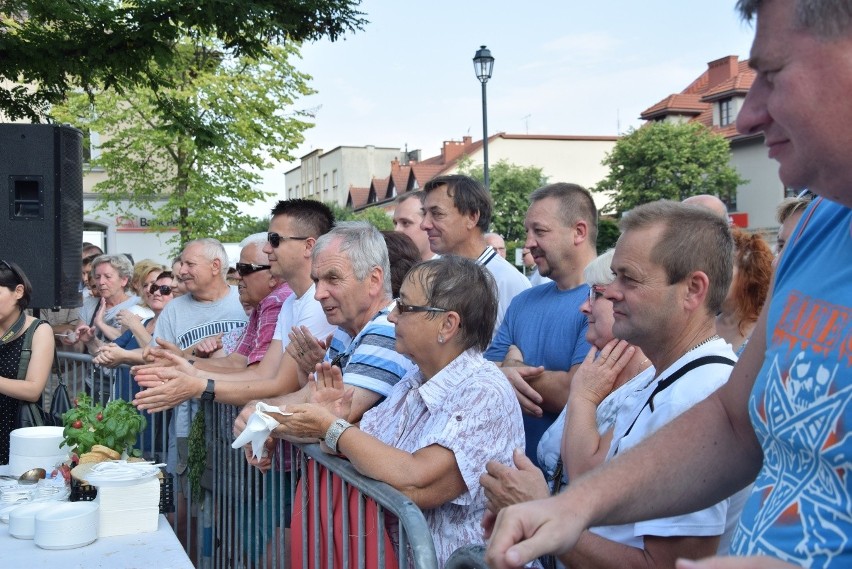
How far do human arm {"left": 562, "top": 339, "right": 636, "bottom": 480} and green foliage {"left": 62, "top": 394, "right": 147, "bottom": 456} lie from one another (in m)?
2.15

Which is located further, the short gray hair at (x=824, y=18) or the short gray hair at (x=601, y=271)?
the short gray hair at (x=601, y=271)

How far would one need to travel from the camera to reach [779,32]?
127 centimetres

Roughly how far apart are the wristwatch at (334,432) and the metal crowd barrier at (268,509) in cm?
10

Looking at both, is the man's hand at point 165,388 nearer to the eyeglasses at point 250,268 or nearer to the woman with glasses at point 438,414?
the woman with glasses at point 438,414

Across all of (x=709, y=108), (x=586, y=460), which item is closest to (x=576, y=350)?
(x=586, y=460)

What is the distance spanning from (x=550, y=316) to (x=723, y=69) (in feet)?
167

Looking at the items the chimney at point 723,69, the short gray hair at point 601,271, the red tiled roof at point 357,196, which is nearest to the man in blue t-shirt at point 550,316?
the short gray hair at point 601,271

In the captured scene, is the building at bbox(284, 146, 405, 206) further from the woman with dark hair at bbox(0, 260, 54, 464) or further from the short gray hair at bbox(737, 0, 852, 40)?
the short gray hair at bbox(737, 0, 852, 40)

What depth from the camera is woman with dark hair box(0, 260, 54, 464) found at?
5250 mm

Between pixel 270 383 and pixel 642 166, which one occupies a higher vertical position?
pixel 642 166

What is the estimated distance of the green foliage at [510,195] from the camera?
48.9 meters

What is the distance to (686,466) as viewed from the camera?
1.55 meters

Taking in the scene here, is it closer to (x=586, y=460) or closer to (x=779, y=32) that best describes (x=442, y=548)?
(x=586, y=460)

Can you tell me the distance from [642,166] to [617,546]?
41281mm
